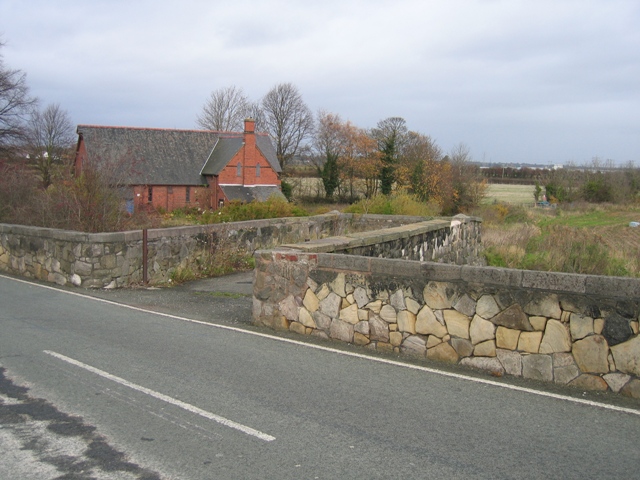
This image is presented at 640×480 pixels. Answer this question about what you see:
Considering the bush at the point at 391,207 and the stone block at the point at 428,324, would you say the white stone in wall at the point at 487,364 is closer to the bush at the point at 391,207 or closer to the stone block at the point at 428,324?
the stone block at the point at 428,324

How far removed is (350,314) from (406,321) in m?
0.84

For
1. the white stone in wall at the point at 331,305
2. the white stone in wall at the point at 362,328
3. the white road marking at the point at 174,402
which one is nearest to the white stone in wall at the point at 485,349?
the white stone in wall at the point at 362,328

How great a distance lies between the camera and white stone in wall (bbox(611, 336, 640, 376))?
586 cm

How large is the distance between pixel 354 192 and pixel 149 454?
68661mm

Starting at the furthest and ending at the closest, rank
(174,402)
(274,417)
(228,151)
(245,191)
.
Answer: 1. (228,151)
2. (245,191)
3. (174,402)
4. (274,417)

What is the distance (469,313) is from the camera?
6.95 metres

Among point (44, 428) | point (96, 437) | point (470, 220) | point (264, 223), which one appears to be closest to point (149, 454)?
point (96, 437)

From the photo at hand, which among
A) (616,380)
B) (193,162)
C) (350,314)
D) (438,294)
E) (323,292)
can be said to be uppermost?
(193,162)

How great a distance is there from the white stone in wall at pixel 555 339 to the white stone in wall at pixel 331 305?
2.71 meters

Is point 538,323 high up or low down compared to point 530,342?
up

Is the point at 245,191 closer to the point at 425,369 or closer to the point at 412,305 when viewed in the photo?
the point at 412,305

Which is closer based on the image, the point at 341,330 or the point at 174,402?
the point at 174,402

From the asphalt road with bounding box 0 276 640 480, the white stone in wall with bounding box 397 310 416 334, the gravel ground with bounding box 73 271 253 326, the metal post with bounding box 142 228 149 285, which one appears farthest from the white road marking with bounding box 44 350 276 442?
the metal post with bounding box 142 228 149 285

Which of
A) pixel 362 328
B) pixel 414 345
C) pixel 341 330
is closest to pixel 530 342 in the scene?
pixel 414 345
